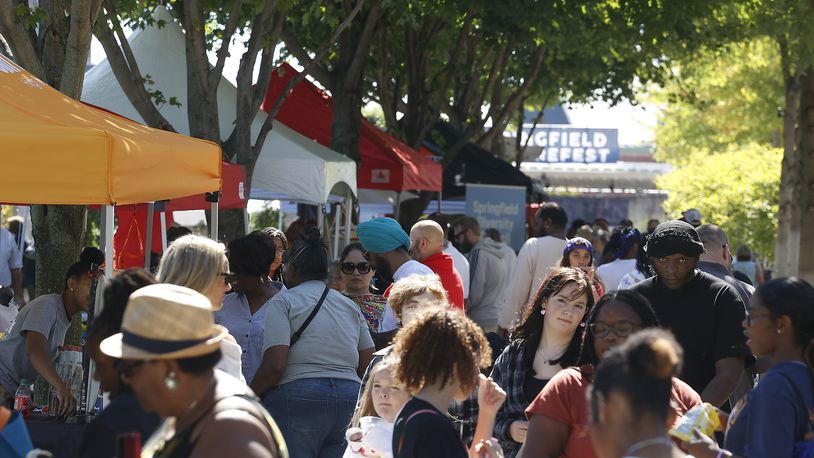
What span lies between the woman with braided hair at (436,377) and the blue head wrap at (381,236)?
3.80 m

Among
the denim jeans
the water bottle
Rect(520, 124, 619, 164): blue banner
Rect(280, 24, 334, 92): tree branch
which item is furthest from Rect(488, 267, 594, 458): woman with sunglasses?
Rect(520, 124, 619, 164): blue banner

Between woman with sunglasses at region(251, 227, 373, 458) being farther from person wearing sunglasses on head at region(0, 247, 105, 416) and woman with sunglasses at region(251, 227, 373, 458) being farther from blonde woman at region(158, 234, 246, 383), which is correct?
person wearing sunglasses on head at region(0, 247, 105, 416)

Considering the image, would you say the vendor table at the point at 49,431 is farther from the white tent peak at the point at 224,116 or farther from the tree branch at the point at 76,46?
the white tent peak at the point at 224,116

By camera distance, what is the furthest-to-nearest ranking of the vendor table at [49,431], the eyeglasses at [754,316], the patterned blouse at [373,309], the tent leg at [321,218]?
the tent leg at [321,218] < the patterned blouse at [373,309] < the vendor table at [49,431] < the eyeglasses at [754,316]

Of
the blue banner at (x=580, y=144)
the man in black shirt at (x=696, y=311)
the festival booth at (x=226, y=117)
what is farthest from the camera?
the blue banner at (x=580, y=144)

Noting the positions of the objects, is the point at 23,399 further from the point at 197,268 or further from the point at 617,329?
the point at 617,329

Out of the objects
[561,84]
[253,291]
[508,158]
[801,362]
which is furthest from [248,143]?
[508,158]

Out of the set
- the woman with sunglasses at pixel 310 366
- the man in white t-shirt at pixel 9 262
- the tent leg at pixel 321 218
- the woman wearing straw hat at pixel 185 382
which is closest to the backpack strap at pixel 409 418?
the woman wearing straw hat at pixel 185 382

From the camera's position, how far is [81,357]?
6059 millimetres

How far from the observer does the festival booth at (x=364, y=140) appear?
15.1 meters

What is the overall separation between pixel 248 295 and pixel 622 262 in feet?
A: 14.0

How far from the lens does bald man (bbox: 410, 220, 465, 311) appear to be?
26.8 feet

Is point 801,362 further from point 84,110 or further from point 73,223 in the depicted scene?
point 73,223

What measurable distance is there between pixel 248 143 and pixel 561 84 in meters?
15.9
